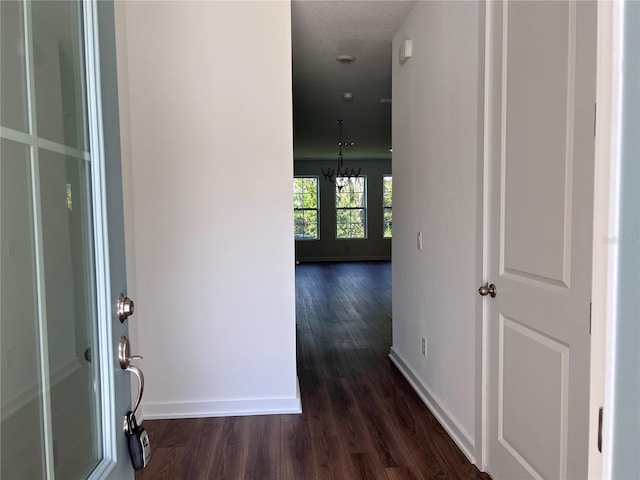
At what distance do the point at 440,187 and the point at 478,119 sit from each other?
1.92 ft

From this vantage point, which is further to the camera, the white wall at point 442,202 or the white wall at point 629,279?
the white wall at point 442,202

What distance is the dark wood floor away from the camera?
2.06m

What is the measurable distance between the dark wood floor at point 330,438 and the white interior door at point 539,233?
0.47 m

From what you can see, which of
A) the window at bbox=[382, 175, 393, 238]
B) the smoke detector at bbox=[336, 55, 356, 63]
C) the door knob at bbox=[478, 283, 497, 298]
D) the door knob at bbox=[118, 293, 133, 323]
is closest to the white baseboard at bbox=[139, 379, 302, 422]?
the door knob at bbox=[478, 283, 497, 298]

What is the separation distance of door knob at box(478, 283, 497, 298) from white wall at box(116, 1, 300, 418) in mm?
1202

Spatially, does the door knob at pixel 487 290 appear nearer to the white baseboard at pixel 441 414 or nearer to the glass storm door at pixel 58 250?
the white baseboard at pixel 441 414

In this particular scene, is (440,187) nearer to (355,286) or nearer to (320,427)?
(320,427)

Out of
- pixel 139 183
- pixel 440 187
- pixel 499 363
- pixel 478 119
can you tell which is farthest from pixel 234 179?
pixel 499 363

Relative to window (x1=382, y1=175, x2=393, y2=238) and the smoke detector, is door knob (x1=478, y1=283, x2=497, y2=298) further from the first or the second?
window (x1=382, y1=175, x2=393, y2=238)

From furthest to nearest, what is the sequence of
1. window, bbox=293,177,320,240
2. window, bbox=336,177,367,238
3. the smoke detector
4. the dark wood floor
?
window, bbox=336,177,367,238 < window, bbox=293,177,320,240 < the smoke detector < the dark wood floor

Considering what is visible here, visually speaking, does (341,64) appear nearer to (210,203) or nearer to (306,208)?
(210,203)

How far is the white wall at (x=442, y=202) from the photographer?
2082 mm

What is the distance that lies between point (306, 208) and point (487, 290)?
980 cm

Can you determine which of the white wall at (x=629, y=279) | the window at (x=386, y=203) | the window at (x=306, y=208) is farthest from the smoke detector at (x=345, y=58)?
the window at (x=386, y=203)
